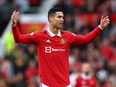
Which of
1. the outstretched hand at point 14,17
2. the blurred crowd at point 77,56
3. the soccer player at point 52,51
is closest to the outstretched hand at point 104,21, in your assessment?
the soccer player at point 52,51

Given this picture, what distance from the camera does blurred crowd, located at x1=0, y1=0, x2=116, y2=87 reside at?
1908 cm

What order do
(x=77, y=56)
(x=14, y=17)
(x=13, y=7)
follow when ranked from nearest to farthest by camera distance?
(x=14, y=17) < (x=77, y=56) < (x=13, y=7)

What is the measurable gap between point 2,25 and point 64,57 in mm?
11252

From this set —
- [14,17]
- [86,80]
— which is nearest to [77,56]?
[86,80]

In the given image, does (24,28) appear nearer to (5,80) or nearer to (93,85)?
(5,80)

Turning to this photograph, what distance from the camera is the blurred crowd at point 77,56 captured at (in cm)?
1908

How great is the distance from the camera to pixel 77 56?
20.1m

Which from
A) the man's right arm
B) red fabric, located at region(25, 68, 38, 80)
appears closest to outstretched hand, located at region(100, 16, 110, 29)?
the man's right arm

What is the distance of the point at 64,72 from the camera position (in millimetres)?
12180

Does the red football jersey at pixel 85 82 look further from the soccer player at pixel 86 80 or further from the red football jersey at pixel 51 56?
the red football jersey at pixel 51 56

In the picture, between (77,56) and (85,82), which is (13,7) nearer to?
(77,56)

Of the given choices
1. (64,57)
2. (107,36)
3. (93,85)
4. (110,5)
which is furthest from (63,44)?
(110,5)

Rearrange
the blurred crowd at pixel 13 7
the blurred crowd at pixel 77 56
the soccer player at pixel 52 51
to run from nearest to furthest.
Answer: the soccer player at pixel 52 51
the blurred crowd at pixel 77 56
the blurred crowd at pixel 13 7

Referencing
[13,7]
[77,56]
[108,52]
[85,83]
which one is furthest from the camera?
[13,7]
